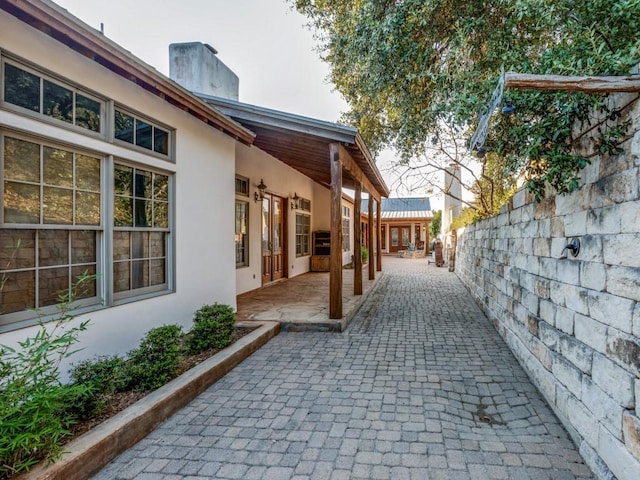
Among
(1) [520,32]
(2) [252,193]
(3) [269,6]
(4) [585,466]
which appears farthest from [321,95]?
(4) [585,466]

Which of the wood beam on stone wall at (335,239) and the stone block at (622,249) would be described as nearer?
the stone block at (622,249)

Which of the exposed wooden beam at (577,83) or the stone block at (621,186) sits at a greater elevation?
the exposed wooden beam at (577,83)

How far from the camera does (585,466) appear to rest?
7.22 ft

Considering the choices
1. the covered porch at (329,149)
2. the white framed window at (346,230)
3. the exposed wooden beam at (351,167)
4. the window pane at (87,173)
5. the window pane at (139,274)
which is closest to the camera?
the window pane at (87,173)

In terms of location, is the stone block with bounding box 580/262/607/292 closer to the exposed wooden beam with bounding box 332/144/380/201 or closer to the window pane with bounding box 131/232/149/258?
the exposed wooden beam with bounding box 332/144/380/201

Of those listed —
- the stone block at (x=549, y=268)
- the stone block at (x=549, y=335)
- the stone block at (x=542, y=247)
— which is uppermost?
the stone block at (x=542, y=247)

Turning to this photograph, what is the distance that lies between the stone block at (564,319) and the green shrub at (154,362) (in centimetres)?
322

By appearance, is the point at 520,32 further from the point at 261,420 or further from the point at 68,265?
the point at 68,265

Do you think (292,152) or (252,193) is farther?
(252,193)

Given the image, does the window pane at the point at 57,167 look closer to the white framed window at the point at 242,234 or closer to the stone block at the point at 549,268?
the stone block at the point at 549,268

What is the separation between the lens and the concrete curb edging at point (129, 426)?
1966mm

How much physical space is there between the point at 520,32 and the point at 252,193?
5.77m

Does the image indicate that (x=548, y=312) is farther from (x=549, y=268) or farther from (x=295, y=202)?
(x=295, y=202)

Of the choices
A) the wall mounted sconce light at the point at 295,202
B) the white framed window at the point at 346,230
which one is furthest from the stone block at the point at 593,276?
the white framed window at the point at 346,230
